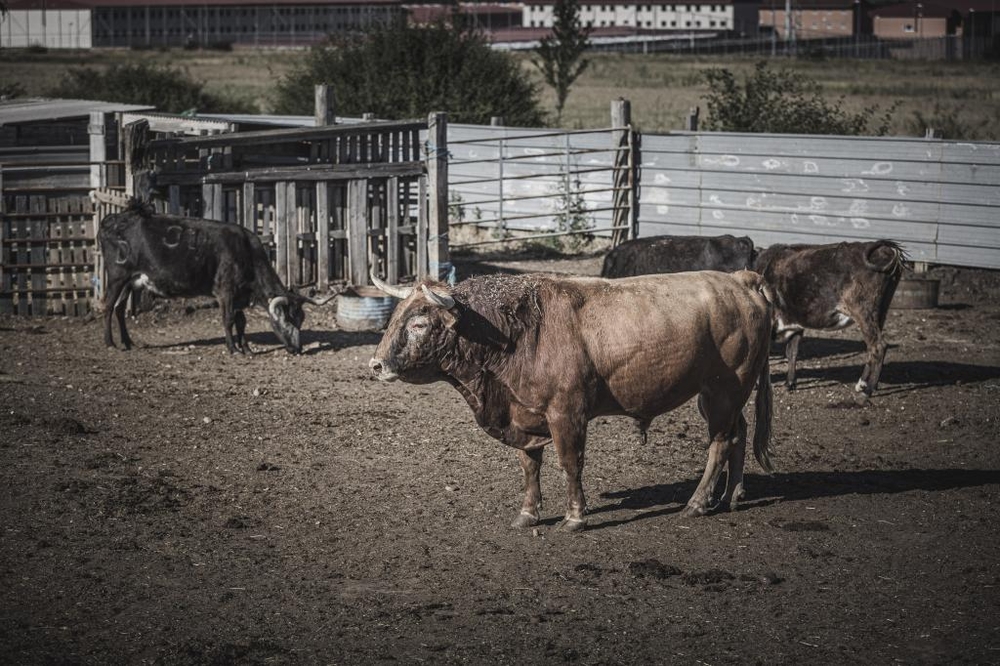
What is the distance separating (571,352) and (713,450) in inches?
50.9

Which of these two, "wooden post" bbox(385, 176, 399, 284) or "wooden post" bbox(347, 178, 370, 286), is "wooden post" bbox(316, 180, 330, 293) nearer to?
"wooden post" bbox(347, 178, 370, 286)

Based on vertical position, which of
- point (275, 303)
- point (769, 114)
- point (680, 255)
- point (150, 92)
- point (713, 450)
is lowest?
point (713, 450)

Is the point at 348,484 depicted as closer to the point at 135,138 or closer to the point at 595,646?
the point at 595,646

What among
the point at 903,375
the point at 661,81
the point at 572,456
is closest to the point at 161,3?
the point at 661,81

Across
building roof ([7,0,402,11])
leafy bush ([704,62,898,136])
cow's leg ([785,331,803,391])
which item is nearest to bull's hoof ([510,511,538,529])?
cow's leg ([785,331,803,391])

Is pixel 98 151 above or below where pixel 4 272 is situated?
above

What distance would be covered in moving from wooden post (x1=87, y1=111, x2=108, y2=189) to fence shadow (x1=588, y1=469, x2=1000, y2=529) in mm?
9188

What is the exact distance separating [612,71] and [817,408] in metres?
52.4

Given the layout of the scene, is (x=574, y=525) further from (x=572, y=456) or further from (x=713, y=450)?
(x=713, y=450)

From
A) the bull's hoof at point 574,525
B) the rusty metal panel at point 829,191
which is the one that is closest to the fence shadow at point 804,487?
the bull's hoof at point 574,525

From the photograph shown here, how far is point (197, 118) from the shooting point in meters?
20.6

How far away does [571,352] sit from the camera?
7.83 metres

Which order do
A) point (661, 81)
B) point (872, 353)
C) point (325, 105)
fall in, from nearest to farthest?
point (872, 353), point (325, 105), point (661, 81)

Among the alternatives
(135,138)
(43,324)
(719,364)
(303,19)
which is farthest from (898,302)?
(303,19)
